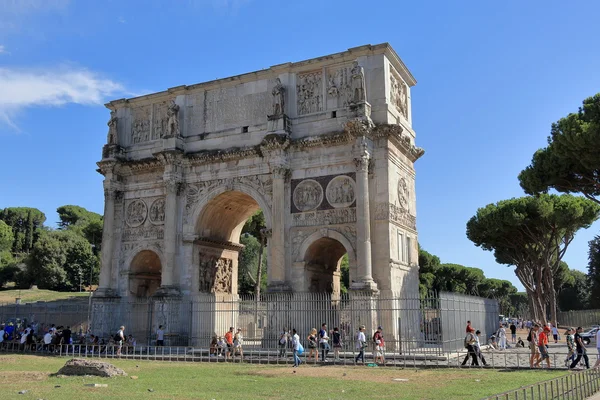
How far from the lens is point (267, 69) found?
25062 millimetres

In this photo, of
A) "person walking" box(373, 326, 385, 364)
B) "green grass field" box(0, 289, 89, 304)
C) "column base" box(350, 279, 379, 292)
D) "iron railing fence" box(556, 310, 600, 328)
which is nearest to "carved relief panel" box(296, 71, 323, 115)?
"column base" box(350, 279, 379, 292)

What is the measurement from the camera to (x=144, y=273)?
2730 centimetres

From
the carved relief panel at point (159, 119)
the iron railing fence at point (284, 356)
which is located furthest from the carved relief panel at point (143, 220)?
the iron railing fence at point (284, 356)

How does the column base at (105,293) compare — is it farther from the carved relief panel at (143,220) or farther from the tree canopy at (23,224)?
the tree canopy at (23,224)

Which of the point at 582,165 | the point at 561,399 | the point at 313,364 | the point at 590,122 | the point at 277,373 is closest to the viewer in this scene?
the point at 561,399

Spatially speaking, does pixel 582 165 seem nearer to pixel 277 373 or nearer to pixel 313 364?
pixel 313 364

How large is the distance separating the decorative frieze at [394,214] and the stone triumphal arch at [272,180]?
4 cm

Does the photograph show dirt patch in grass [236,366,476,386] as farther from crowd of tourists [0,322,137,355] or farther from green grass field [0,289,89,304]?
green grass field [0,289,89,304]

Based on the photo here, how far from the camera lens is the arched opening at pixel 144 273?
26.7 m

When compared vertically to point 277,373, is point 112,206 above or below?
above

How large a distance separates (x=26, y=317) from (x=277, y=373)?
61.4 feet

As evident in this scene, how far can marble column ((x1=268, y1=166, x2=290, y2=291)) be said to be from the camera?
22469 millimetres

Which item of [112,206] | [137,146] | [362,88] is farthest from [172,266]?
[362,88]

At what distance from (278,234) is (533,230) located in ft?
59.3
